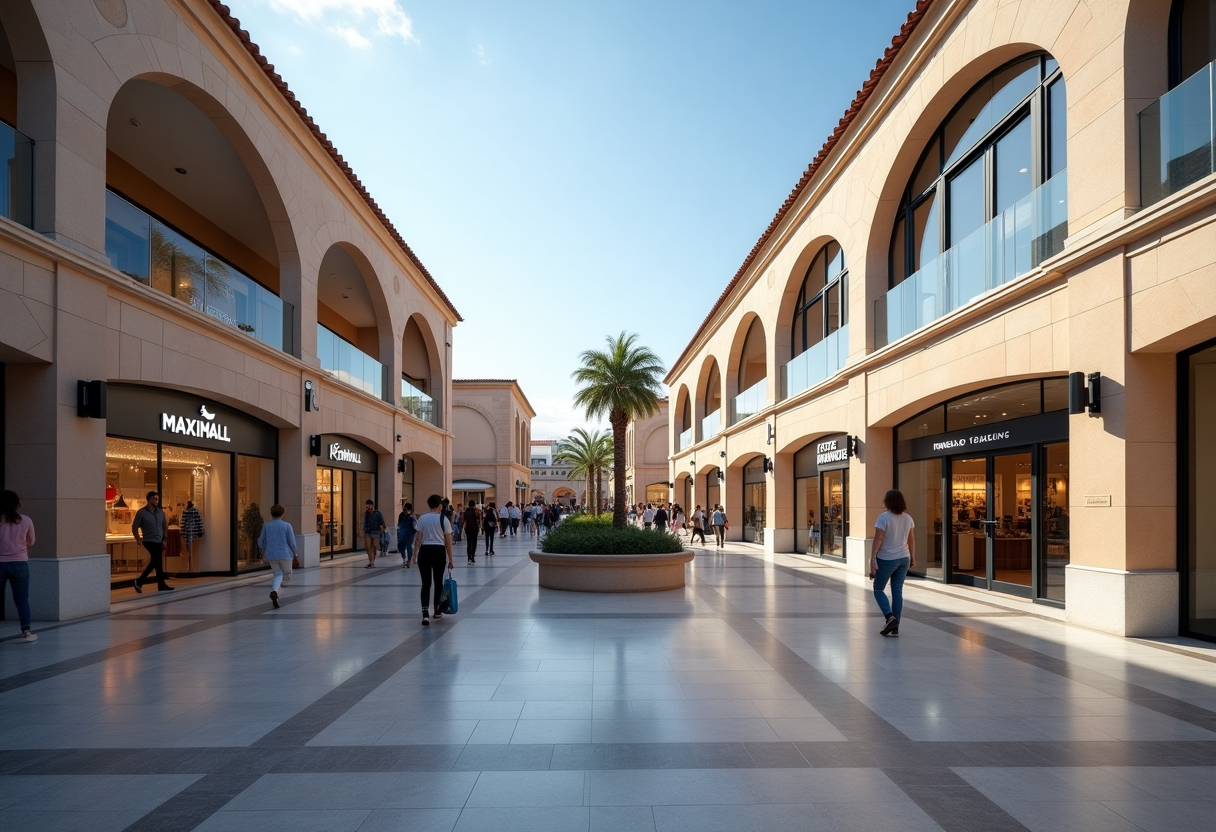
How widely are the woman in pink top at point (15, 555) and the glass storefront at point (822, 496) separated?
1608cm

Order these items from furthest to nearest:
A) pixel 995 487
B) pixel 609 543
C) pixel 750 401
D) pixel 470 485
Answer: pixel 470 485
pixel 750 401
pixel 609 543
pixel 995 487

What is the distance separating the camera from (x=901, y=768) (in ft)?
16.5

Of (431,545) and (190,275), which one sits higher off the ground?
(190,275)

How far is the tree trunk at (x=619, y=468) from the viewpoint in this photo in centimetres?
1997

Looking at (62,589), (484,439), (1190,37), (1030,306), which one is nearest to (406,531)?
(62,589)

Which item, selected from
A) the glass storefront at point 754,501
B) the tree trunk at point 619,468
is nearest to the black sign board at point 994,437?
the tree trunk at point 619,468

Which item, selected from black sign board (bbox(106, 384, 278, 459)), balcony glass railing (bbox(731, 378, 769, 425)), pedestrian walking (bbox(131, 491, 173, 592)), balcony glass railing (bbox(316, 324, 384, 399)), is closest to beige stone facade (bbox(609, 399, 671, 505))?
balcony glass railing (bbox(731, 378, 769, 425))

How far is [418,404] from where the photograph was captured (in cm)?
2953

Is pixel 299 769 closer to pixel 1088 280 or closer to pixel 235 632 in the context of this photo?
pixel 235 632

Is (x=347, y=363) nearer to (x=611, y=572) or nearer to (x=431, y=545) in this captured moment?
(x=611, y=572)

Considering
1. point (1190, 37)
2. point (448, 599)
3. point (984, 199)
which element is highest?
point (1190, 37)

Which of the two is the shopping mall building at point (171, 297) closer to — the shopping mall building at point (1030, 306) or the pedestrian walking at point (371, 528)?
the pedestrian walking at point (371, 528)

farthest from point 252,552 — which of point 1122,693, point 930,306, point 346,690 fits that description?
point 1122,693

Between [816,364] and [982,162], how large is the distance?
829cm
